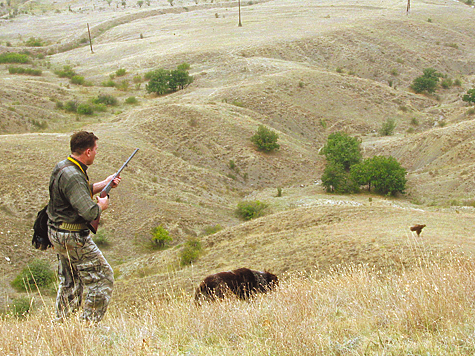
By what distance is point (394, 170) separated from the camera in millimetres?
21250

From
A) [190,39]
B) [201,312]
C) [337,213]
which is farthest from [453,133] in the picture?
[190,39]

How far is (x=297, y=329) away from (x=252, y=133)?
25.2m

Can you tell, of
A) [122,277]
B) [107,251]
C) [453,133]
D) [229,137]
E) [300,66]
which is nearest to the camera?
[122,277]

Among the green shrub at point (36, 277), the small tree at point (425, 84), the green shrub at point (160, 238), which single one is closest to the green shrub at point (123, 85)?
the green shrub at point (160, 238)

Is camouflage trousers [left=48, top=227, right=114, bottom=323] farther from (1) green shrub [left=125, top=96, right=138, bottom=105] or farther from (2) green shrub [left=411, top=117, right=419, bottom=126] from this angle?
(2) green shrub [left=411, top=117, right=419, bottom=126]

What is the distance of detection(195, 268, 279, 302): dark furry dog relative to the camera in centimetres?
641

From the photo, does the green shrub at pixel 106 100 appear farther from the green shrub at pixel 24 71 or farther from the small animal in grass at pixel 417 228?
the small animal in grass at pixel 417 228

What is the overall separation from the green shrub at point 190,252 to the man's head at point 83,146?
7.30m

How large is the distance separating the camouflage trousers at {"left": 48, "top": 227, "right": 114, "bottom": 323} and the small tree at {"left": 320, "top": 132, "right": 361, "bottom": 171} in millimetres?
21307

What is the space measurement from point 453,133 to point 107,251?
1969cm

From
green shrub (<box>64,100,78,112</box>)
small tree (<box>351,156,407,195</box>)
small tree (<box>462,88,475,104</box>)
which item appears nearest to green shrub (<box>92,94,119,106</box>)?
green shrub (<box>64,100,78,112</box>)

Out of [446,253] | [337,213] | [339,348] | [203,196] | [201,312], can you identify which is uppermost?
[339,348]

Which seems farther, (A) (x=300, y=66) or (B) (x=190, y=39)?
(B) (x=190, y=39)

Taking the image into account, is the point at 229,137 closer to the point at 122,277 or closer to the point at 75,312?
the point at 122,277
